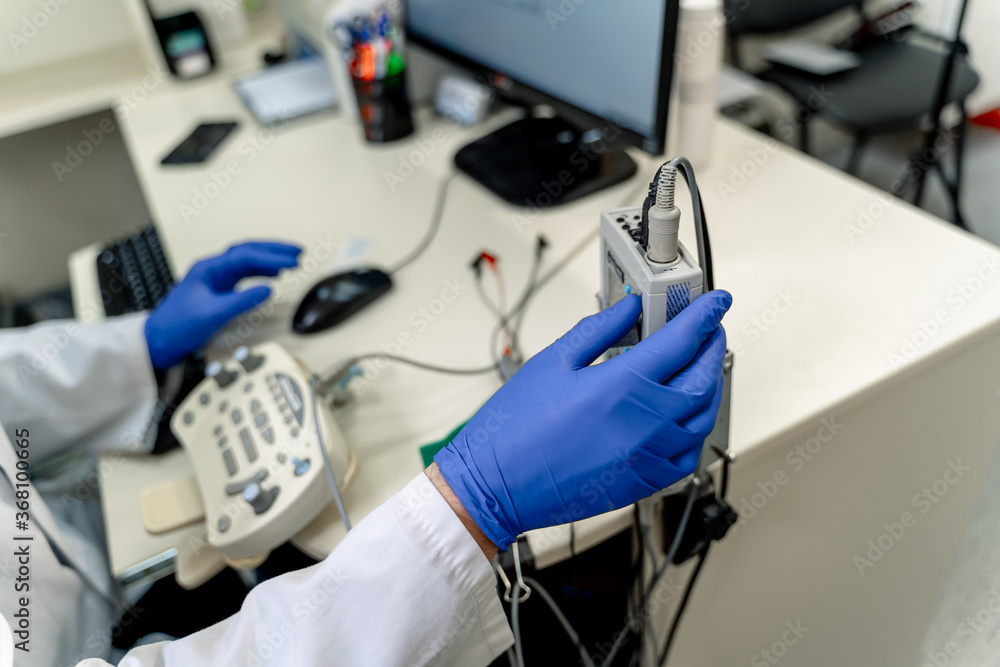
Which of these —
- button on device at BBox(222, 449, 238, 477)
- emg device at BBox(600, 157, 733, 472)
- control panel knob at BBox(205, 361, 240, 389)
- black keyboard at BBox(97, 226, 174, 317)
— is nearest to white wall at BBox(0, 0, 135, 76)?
black keyboard at BBox(97, 226, 174, 317)

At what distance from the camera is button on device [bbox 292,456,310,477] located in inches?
25.2

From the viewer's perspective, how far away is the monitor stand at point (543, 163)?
1.08 meters

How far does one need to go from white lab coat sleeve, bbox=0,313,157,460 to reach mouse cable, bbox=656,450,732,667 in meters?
0.64

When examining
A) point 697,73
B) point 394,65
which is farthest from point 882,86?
point 394,65

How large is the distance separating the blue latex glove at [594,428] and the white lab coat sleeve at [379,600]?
3 centimetres

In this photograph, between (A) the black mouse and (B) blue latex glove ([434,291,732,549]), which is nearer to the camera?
(B) blue latex glove ([434,291,732,549])

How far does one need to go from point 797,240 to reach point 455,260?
18.7 inches

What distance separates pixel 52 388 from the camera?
0.83 m

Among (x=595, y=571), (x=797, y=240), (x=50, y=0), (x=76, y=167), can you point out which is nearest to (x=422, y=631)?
(x=595, y=571)

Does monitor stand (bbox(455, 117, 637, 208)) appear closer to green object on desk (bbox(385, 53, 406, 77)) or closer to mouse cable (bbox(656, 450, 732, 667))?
green object on desk (bbox(385, 53, 406, 77))

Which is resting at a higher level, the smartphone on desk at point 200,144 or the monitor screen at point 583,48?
the monitor screen at point 583,48

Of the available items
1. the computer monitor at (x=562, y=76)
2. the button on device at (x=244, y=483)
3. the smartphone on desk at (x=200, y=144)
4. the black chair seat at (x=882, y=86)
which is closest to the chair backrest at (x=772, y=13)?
the black chair seat at (x=882, y=86)

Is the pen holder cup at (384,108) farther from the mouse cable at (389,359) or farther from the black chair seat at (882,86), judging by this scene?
the black chair seat at (882,86)

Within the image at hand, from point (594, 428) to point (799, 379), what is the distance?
32 cm
